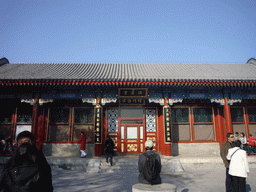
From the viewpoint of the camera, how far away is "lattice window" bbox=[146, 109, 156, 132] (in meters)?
10.2

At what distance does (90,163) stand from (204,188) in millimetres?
4634

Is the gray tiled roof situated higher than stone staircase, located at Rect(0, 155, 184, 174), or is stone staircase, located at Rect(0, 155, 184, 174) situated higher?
the gray tiled roof

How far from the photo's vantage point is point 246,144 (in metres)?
9.12

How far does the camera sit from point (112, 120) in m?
10.3

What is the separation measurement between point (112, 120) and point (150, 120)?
2.05 m

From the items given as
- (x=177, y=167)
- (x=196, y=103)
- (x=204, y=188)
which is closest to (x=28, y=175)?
(x=204, y=188)

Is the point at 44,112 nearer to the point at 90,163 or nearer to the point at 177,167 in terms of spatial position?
the point at 90,163

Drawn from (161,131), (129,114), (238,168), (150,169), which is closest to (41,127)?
(129,114)

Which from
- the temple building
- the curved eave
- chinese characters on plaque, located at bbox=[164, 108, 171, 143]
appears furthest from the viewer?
the temple building

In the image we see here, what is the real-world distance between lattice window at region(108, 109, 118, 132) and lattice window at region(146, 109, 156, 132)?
5.53 ft

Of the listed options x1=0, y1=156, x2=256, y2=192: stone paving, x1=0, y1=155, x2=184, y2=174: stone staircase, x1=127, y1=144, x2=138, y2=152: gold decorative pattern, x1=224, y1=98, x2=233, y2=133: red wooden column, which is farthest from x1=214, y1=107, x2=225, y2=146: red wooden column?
x1=127, y1=144, x2=138, y2=152: gold decorative pattern

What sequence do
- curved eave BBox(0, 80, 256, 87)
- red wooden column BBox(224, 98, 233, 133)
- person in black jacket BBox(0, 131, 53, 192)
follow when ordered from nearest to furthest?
person in black jacket BBox(0, 131, 53, 192) → curved eave BBox(0, 80, 256, 87) → red wooden column BBox(224, 98, 233, 133)

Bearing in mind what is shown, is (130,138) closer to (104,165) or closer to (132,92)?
(132,92)

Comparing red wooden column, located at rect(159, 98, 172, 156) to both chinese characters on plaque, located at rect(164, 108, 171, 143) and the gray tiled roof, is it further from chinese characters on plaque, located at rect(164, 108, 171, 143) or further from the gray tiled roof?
the gray tiled roof
